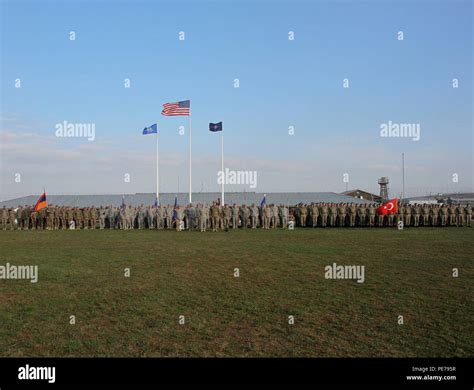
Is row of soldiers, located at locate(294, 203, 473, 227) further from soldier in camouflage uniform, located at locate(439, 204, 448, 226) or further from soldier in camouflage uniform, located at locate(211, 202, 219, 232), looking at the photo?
soldier in camouflage uniform, located at locate(211, 202, 219, 232)

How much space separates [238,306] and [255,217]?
21726 mm

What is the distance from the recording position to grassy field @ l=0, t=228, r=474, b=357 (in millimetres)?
6109

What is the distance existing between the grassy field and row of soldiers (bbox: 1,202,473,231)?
1431cm

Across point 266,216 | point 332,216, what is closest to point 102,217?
point 266,216

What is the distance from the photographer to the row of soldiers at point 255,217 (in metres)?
30.1

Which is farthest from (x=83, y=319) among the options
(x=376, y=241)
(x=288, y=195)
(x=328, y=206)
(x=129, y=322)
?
(x=288, y=195)

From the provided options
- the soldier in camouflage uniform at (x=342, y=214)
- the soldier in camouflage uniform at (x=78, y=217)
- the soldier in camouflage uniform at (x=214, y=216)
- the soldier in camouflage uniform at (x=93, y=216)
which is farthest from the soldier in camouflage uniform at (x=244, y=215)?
the soldier in camouflage uniform at (x=78, y=217)

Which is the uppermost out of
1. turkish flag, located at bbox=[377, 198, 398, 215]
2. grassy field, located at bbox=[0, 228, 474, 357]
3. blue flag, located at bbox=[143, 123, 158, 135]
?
blue flag, located at bbox=[143, 123, 158, 135]

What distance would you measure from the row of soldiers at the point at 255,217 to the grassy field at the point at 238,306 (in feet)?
47.0

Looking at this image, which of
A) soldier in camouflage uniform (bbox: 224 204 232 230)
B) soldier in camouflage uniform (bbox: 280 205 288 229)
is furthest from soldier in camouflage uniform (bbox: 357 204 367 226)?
soldier in camouflage uniform (bbox: 224 204 232 230)

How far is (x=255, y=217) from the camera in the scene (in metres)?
30.0

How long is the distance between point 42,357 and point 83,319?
178 cm

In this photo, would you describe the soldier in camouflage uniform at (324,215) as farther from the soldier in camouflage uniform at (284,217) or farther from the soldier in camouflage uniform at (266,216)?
the soldier in camouflage uniform at (266,216)

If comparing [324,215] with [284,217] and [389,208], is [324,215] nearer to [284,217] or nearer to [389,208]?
[284,217]
